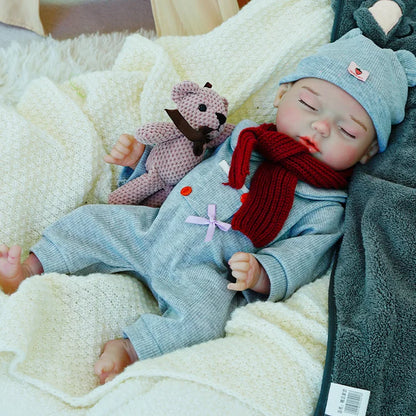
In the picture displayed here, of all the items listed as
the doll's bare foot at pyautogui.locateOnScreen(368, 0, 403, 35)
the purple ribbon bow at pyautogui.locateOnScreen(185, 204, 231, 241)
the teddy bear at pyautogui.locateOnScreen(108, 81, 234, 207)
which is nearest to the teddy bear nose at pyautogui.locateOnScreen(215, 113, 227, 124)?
the teddy bear at pyautogui.locateOnScreen(108, 81, 234, 207)

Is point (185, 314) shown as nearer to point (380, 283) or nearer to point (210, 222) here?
point (210, 222)

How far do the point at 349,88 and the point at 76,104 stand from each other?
664mm

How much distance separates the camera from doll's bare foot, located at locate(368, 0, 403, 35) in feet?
4.13

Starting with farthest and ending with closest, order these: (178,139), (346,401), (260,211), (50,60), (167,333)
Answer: (50,60)
(178,139)
(260,211)
(167,333)
(346,401)

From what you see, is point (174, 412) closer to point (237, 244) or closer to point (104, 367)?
point (104, 367)

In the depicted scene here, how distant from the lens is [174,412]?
0.74m

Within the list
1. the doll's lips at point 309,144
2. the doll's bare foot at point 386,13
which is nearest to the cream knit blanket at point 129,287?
the doll's bare foot at point 386,13

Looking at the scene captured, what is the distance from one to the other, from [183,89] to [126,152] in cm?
20

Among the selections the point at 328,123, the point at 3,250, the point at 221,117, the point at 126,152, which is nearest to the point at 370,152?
the point at 328,123

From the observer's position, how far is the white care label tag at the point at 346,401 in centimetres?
79

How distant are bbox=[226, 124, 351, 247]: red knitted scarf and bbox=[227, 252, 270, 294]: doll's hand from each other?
79mm

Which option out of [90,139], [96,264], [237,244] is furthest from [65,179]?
[237,244]

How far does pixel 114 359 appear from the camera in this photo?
2.93ft

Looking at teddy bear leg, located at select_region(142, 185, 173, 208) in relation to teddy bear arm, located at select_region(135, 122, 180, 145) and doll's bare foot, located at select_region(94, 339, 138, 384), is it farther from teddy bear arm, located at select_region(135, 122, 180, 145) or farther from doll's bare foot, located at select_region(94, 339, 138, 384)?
doll's bare foot, located at select_region(94, 339, 138, 384)
